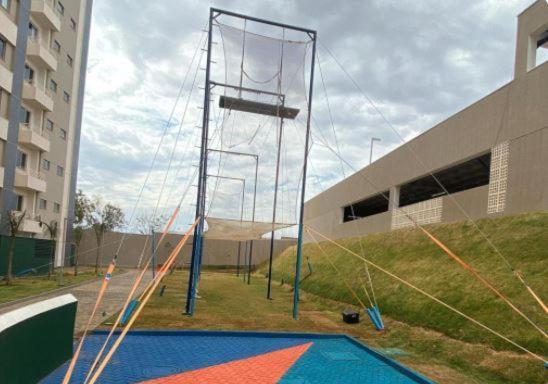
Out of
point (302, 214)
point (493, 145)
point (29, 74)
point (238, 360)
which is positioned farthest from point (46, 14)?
point (238, 360)

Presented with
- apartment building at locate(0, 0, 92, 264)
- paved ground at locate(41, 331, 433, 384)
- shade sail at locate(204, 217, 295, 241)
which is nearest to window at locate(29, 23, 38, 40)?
apartment building at locate(0, 0, 92, 264)

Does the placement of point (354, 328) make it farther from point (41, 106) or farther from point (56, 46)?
point (56, 46)

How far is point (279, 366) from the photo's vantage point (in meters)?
8.46

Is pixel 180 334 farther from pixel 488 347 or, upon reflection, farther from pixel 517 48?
pixel 517 48

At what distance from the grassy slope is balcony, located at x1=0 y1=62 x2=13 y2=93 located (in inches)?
817

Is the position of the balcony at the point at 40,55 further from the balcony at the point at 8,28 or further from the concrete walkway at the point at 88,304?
the concrete walkway at the point at 88,304

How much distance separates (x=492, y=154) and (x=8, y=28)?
83.4 ft

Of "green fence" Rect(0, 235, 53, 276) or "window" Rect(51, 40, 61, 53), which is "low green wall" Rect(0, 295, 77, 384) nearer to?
"green fence" Rect(0, 235, 53, 276)

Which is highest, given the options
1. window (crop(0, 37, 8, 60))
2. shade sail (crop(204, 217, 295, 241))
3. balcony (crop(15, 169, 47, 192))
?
window (crop(0, 37, 8, 60))

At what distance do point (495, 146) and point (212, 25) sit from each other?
32.5 ft

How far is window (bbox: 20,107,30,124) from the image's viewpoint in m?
30.0

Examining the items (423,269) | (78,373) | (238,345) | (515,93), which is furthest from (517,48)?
(78,373)

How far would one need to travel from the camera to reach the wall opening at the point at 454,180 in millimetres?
19227

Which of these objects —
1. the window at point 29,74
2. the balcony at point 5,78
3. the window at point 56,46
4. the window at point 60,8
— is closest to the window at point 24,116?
the window at point 29,74
